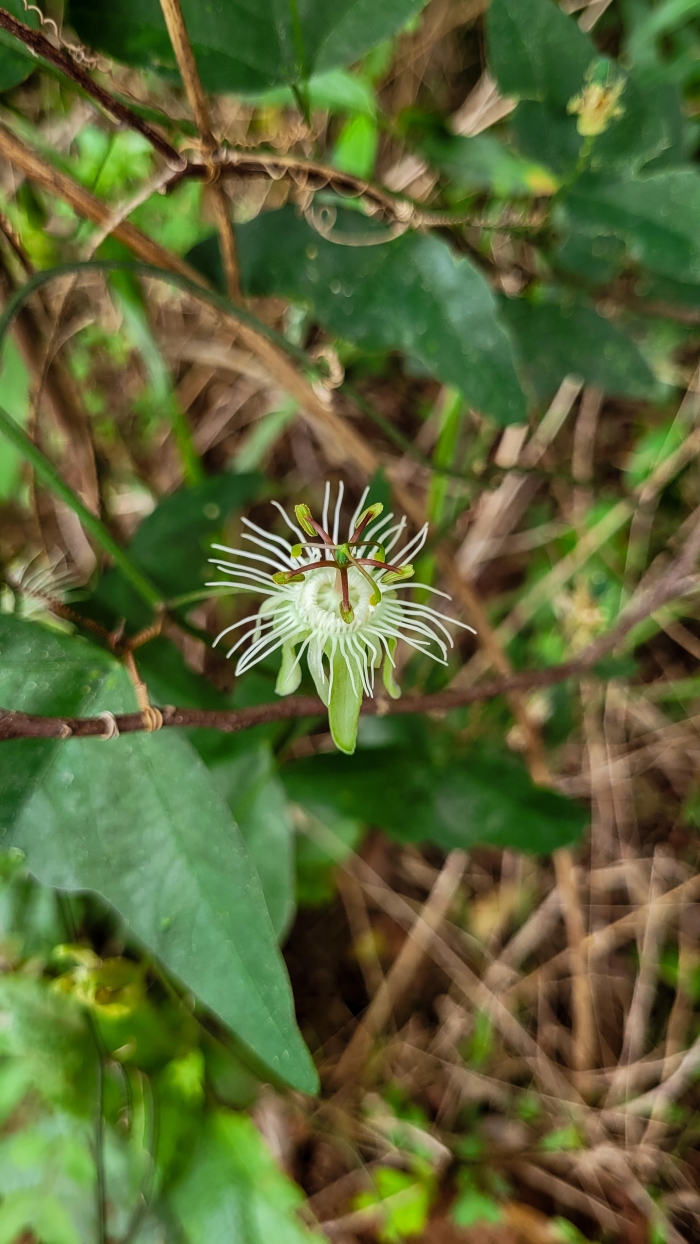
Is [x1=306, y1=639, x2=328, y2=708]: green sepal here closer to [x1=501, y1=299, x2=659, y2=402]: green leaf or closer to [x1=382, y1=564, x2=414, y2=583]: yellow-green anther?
[x1=382, y1=564, x2=414, y2=583]: yellow-green anther

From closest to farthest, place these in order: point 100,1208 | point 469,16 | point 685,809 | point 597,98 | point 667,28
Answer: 1. point 597,98
2. point 100,1208
3. point 667,28
4. point 469,16
5. point 685,809

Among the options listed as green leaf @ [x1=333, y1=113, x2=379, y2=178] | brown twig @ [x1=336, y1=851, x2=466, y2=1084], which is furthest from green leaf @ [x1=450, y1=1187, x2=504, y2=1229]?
green leaf @ [x1=333, y1=113, x2=379, y2=178]

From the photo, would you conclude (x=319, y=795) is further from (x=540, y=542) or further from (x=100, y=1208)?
(x=540, y=542)

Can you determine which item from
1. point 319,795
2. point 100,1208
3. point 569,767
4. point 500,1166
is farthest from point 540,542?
point 100,1208

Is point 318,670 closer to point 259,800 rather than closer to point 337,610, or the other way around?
point 337,610

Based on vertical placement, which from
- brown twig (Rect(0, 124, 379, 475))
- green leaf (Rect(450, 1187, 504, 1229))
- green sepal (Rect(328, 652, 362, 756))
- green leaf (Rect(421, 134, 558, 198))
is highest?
green leaf (Rect(421, 134, 558, 198))

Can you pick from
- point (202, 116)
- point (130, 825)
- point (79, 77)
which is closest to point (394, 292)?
point (202, 116)

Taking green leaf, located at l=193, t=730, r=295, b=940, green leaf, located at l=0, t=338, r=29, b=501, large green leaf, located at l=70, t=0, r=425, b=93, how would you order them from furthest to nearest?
green leaf, located at l=0, t=338, r=29, b=501 → green leaf, located at l=193, t=730, r=295, b=940 → large green leaf, located at l=70, t=0, r=425, b=93
